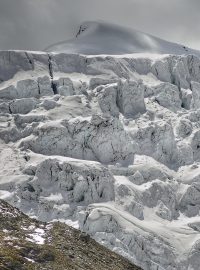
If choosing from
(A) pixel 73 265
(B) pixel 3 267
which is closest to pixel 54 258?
(A) pixel 73 265

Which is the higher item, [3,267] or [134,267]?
[3,267]

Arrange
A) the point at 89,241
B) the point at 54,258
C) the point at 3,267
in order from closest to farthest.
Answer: the point at 3,267
the point at 54,258
the point at 89,241

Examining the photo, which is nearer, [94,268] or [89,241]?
[94,268]

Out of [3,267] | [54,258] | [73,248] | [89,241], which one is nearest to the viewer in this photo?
[3,267]

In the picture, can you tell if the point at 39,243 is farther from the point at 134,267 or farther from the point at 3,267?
the point at 134,267

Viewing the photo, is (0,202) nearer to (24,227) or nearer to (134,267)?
(24,227)

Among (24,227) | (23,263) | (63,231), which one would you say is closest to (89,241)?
(63,231)
